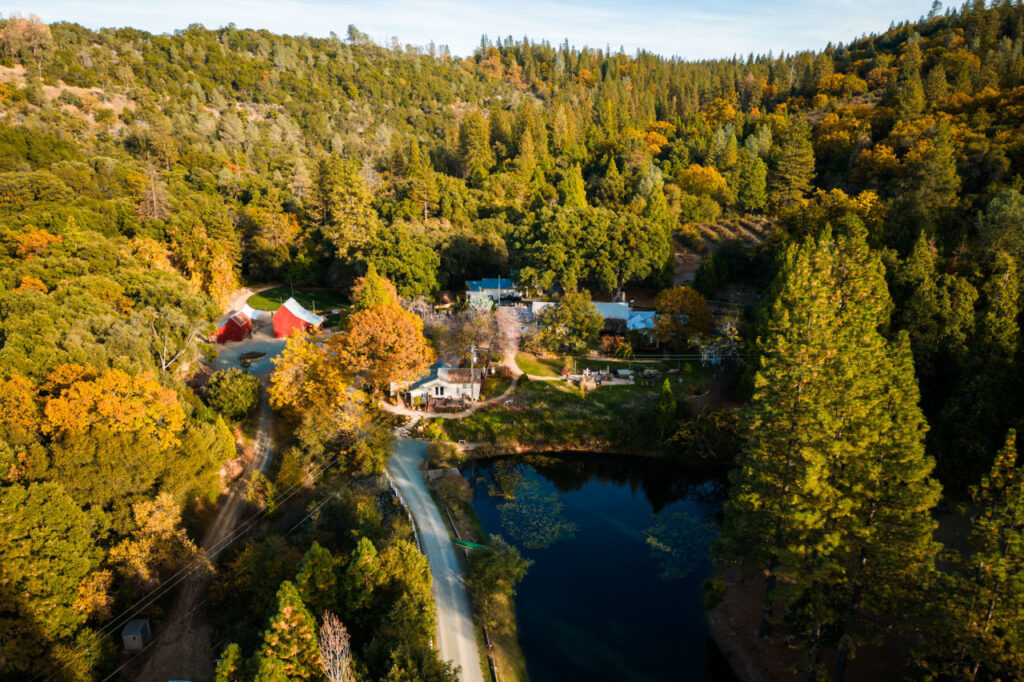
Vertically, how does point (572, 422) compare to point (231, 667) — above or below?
below

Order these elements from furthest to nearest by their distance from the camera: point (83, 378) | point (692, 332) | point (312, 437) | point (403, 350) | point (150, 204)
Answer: point (150, 204), point (692, 332), point (403, 350), point (312, 437), point (83, 378)

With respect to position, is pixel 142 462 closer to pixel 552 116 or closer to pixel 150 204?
pixel 150 204

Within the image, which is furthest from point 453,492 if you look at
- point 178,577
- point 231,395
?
point 231,395

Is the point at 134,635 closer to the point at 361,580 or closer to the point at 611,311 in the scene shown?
the point at 361,580

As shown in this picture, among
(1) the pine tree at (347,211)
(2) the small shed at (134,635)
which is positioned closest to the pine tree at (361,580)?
(2) the small shed at (134,635)

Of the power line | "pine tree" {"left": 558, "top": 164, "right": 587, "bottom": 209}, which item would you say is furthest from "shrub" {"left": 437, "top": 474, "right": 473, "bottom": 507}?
"pine tree" {"left": 558, "top": 164, "right": 587, "bottom": 209}

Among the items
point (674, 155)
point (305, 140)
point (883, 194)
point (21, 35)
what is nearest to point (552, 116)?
point (674, 155)
